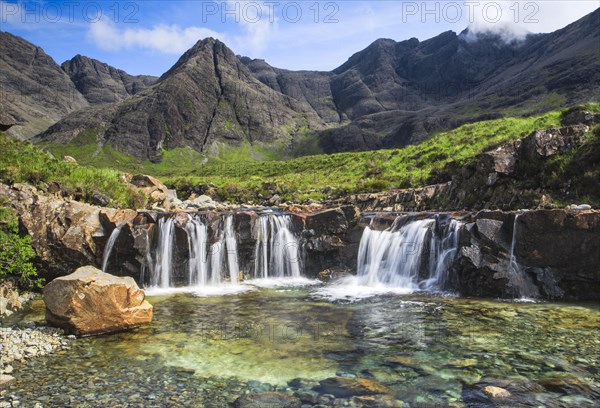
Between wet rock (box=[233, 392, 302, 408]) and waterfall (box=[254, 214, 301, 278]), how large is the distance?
52.7ft

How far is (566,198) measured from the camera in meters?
22.8

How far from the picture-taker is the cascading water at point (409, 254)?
20.1 m

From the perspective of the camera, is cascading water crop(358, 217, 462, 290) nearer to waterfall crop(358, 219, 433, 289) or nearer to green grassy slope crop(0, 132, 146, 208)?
waterfall crop(358, 219, 433, 289)

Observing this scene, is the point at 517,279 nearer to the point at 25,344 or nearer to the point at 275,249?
the point at 275,249

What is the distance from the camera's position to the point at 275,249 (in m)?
25.7

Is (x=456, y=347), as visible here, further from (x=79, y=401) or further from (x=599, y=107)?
(x=599, y=107)

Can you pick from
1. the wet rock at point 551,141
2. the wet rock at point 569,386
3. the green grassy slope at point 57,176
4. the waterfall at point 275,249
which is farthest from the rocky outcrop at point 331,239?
the wet rock at point 569,386

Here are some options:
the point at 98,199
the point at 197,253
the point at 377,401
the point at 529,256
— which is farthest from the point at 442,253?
the point at 98,199

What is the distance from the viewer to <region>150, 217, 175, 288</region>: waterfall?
22555 millimetres

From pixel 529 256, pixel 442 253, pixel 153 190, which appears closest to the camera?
pixel 529 256

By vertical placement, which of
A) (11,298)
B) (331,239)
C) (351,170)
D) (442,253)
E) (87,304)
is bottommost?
(11,298)

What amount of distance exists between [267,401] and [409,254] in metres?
14.8

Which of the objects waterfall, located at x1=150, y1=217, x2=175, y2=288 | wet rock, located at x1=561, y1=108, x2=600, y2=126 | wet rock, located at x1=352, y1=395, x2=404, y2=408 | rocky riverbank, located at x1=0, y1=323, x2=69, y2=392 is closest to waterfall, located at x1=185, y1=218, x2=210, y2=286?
waterfall, located at x1=150, y1=217, x2=175, y2=288

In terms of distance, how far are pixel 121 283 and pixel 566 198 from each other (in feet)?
78.5
